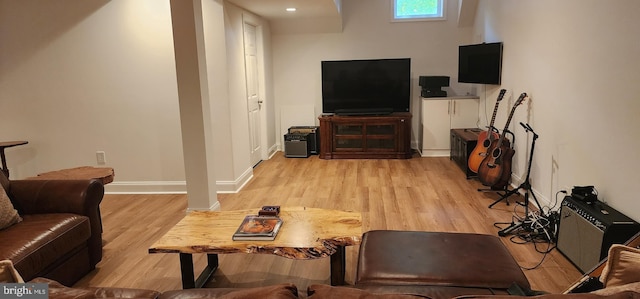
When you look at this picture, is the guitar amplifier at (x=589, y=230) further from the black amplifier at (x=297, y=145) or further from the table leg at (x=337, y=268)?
the black amplifier at (x=297, y=145)

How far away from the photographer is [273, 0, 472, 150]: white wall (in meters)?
6.23

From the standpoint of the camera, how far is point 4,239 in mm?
2199

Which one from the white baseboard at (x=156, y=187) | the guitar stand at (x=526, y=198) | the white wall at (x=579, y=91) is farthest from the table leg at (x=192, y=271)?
the white wall at (x=579, y=91)

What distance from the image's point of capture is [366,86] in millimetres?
6094

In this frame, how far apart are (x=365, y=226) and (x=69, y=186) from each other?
2.18 meters

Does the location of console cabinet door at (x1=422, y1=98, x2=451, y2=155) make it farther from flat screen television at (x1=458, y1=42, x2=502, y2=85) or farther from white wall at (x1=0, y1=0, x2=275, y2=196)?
white wall at (x1=0, y1=0, x2=275, y2=196)

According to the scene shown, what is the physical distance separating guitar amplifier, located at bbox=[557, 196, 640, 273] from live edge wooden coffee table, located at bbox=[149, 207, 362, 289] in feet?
4.69

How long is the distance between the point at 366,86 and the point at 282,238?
4286mm

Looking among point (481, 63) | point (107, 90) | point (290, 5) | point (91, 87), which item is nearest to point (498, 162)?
point (481, 63)

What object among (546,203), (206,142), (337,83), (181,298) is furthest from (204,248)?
(337,83)

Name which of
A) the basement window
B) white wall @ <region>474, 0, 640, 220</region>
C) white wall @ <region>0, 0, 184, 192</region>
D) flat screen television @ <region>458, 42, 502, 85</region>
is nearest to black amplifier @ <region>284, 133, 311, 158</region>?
white wall @ <region>0, 0, 184, 192</region>

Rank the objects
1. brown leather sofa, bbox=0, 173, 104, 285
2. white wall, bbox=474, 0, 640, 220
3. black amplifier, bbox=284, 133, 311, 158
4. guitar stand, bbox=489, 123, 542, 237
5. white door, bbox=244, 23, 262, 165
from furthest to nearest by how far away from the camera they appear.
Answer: black amplifier, bbox=284, 133, 311, 158
white door, bbox=244, 23, 262, 165
guitar stand, bbox=489, 123, 542, 237
white wall, bbox=474, 0, 640, 220
brown leather sofa, bbox=0, 173, 104, 285

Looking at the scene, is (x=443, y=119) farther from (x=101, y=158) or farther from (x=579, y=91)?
(x=101, y=158)

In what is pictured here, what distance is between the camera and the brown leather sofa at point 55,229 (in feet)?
7.22
